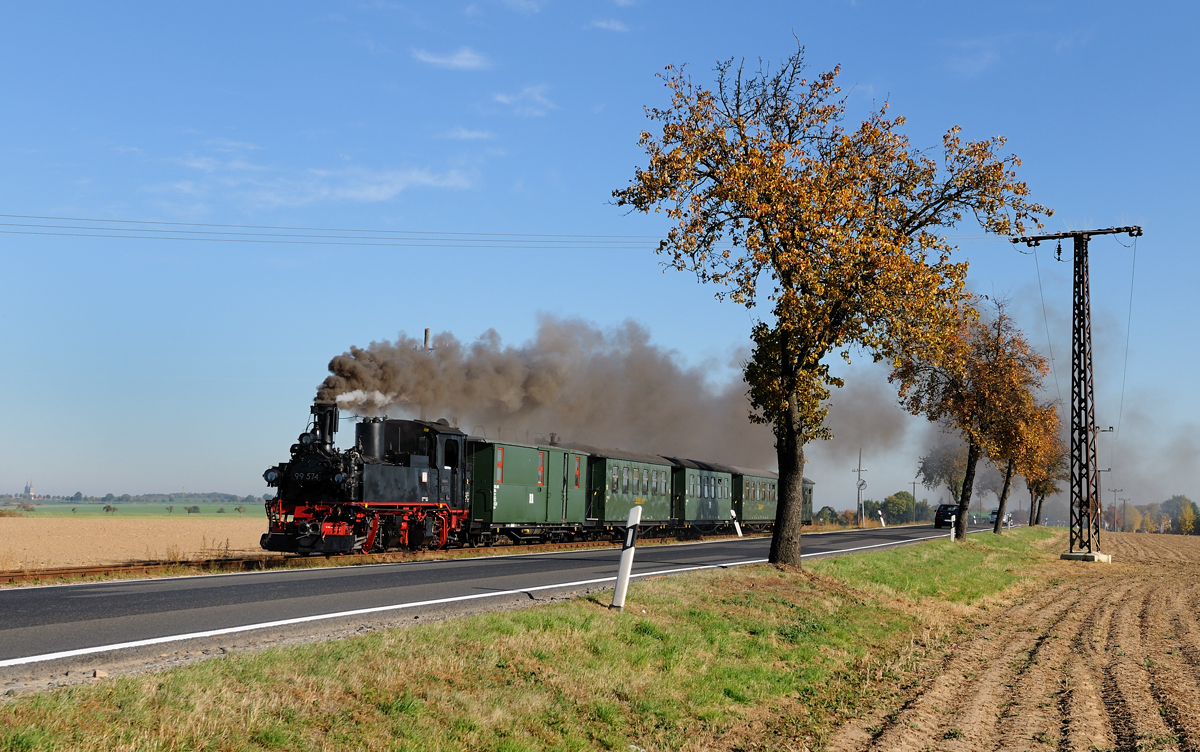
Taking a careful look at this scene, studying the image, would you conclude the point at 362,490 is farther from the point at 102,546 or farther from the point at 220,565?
the point at 102,546

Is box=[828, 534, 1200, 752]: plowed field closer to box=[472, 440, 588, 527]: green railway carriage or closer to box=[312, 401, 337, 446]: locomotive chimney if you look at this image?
box=[472, 440, 588, 527]: green railway carriage

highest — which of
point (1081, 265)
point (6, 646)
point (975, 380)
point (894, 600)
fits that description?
point (1081, 265)

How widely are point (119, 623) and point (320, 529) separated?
11.7 metres

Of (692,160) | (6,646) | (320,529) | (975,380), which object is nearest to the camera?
(6,646)

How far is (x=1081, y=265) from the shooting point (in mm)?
30734

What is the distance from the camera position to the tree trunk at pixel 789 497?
1831 cm

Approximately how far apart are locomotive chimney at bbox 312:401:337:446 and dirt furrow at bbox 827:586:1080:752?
14.5 metres

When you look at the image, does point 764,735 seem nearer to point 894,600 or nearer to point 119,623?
point 119,623

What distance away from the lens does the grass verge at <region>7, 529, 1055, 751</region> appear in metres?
5.62

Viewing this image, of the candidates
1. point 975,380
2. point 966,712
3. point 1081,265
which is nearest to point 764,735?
point 966,712

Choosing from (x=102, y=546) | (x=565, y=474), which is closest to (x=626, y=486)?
(x=565, y=474)

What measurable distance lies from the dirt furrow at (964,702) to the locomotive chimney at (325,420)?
47.5 ft

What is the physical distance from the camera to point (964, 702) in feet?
33.6

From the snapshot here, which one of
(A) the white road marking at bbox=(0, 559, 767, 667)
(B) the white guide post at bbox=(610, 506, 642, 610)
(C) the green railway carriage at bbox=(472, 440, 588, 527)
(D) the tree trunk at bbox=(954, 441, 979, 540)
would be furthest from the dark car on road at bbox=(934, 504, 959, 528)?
(B) the white guide post at bbox=(610, 506, 642, 610)
